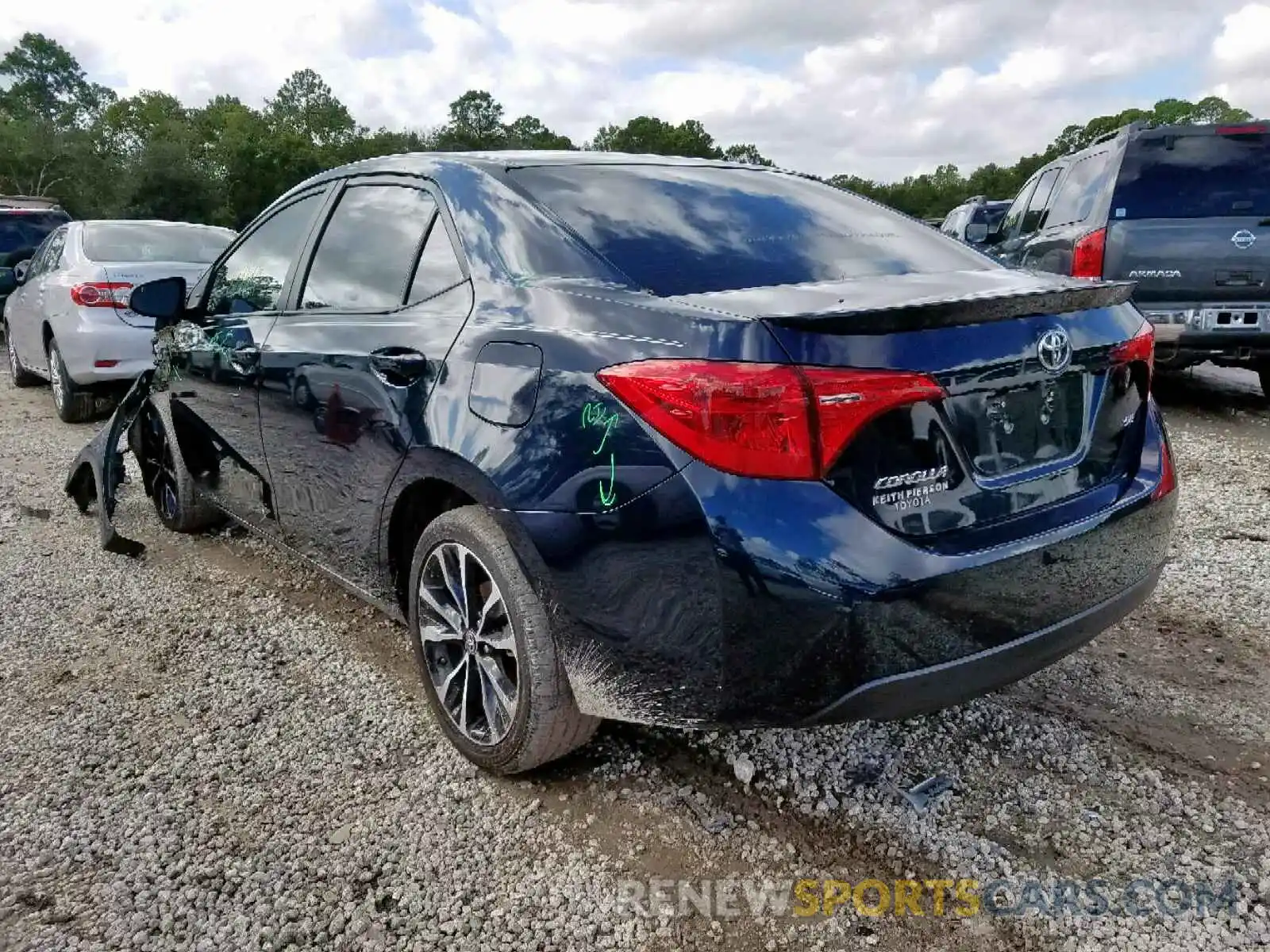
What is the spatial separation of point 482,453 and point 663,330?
568mm

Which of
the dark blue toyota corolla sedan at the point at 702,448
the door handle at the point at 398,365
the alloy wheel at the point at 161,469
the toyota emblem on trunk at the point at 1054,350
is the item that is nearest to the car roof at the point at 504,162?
the dark blue toyota corolla sedan at the point at 702,448

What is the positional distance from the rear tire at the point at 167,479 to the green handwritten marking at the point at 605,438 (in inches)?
115

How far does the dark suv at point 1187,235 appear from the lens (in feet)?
21.1

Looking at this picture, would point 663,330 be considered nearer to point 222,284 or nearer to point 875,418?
point 875,418

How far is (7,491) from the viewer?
5.69 metres

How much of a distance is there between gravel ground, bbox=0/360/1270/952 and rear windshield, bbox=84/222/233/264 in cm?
462

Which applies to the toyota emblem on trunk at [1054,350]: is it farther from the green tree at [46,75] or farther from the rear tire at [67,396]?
the green tree at [46,75]

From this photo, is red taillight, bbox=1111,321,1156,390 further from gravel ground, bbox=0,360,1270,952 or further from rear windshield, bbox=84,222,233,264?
rear windshield, bbox=84,222,233,264

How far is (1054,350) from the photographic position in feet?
7.33

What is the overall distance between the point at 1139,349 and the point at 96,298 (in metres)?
6.93

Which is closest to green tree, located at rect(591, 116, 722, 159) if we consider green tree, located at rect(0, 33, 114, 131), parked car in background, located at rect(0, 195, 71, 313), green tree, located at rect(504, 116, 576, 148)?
green tree, located at rect(504, 116, 576, 148)

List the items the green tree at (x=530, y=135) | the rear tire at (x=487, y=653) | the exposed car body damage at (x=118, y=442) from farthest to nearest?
the green tree at (x=530, y=135)
the exposed car body damage at (x=118, y=442)
the rear tire at (x=487, y=653)

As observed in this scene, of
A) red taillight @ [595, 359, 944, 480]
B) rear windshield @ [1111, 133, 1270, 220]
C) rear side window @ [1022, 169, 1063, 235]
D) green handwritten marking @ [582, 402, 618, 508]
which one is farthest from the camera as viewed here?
rear side window @ [1022, 169, 1063, 235]

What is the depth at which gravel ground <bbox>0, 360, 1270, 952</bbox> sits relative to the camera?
2119mm
